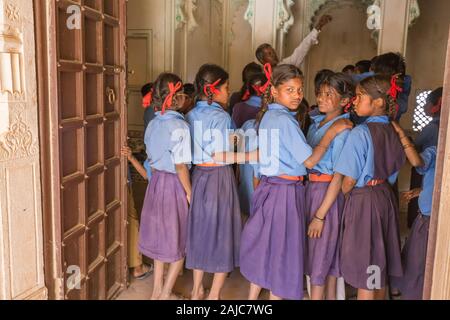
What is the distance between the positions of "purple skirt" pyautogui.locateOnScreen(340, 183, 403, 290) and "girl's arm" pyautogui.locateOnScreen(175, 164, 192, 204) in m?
0.97

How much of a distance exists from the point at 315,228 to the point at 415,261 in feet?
2.26

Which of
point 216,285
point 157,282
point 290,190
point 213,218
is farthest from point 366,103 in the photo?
point 157,282

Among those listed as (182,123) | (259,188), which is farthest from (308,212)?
(182,123)

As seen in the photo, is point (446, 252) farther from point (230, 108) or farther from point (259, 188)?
point (230, 108)

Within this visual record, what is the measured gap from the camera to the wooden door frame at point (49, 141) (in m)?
2.04

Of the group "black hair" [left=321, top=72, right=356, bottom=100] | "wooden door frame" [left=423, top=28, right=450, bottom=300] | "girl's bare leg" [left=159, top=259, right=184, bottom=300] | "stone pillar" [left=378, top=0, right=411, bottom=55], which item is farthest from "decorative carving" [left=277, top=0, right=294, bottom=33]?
"wooden door frame" [left=423, top=28, right=450, bottom=300]

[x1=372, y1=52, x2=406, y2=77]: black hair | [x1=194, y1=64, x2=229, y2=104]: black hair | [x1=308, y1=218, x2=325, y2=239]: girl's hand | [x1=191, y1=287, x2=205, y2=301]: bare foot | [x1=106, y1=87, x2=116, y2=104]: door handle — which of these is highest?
[x1=372, y1=52, x2=406, y2=77]: black hair

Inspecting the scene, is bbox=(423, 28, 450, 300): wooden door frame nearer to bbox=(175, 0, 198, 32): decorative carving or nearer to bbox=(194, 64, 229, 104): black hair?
bbox=(194, 64, 229, 104): black hair

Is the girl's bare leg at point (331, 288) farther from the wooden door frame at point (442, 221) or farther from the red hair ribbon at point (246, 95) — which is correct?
the red hair ribbon at point (246, 95)

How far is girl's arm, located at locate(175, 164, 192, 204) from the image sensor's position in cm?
279

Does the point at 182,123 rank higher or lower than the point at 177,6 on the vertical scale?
lower

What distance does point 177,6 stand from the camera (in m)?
5.00

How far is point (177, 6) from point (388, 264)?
144 inches
